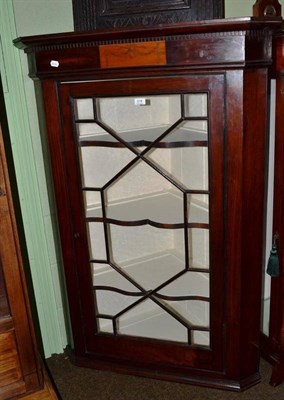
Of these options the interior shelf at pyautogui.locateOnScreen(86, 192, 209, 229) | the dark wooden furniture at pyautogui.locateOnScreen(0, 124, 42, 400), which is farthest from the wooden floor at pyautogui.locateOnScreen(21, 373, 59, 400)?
the interior shelf at pyautogui.locateOnScreen(86, 192, 209, 229)

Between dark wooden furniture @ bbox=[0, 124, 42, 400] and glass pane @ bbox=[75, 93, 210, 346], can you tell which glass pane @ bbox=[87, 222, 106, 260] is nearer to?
glass pane @ bbox=[75, 93, 210, 346]

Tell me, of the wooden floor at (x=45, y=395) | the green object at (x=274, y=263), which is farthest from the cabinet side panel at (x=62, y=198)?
the green object at (x=274, y=263)

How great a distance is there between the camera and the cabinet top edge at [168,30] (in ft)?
3.68

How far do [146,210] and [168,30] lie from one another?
0.73 metres

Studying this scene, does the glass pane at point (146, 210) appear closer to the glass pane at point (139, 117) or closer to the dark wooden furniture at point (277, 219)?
the glass pane at point (139, 117)

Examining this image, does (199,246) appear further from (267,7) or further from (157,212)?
(267,7)

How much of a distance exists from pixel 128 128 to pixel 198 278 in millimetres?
651

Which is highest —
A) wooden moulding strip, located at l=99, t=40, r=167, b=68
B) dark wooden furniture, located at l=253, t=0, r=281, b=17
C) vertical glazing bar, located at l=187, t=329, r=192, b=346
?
dark wooden furniture, located at l=253, t=0, r=281, b=17

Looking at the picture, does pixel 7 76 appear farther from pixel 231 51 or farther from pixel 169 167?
pixel 231 51

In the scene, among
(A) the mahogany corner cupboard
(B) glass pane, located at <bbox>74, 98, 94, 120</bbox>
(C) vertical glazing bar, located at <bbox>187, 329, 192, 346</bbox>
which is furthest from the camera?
(C) vertical glazing bar, located at <bbox>187, 329, 192, 346</bbox>

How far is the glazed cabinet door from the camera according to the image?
1.35 meters

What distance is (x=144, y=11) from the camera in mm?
1405

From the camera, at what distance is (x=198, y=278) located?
163 centimetres

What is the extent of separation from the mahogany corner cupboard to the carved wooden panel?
0.75 ft
